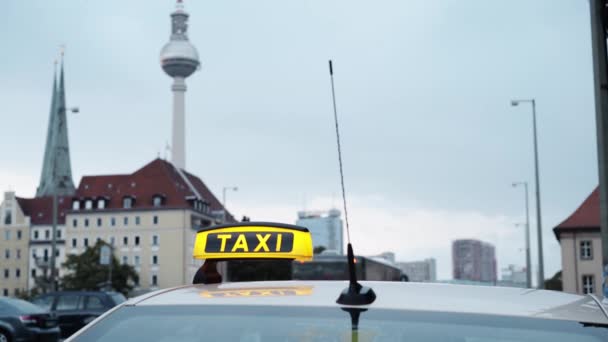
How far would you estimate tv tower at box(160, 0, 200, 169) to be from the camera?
591 ft

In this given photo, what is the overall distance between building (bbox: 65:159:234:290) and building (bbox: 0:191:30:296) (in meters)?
11.7

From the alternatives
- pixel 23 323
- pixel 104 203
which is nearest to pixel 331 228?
pixel 104 203

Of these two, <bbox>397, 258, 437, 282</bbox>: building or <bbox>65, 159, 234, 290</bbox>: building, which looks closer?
<bbox>65, 159, 234, 290</bbox>: building

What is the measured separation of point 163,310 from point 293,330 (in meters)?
0.47

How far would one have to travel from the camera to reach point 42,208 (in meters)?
160

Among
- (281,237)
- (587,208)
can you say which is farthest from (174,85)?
(281,237)

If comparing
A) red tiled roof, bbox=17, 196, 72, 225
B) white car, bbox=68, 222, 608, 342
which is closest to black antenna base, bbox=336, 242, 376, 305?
white car, bbox=68, 222, 608, 342

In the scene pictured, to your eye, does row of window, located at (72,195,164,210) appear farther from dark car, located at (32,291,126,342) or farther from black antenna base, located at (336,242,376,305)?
black antenna base, located at (336,242,376,305)

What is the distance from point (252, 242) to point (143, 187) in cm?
14488

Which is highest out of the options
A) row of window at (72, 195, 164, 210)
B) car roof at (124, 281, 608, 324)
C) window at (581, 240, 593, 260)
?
row of window at (72, 195, 164, 210)

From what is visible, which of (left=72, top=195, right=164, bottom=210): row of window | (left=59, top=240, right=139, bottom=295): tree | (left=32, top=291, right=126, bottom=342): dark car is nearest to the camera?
(left=32, top=291, right=126, bottom=342): dark car

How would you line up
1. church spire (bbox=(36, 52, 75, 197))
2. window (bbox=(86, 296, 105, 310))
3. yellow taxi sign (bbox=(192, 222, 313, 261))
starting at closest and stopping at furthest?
1. yellow taxi sign (bbox=(192, 222, 313, 261))
2. window (bbox=(86, 296, 105, 310))
3. church spire (bbox=(36, 52, 75, 197))

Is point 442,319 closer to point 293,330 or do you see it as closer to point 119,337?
point 293,330

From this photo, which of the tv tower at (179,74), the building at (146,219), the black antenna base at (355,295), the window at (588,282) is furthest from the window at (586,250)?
the tv tower at (179,74)
